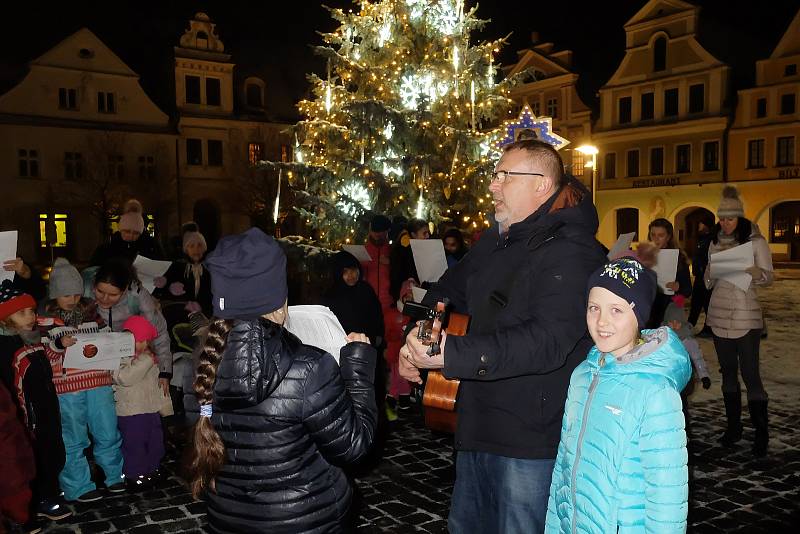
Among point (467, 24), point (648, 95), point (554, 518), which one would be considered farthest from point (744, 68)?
point (554, 518)

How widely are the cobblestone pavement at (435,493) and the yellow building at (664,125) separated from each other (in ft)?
102

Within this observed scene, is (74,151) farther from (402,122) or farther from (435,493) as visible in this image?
(435,493)

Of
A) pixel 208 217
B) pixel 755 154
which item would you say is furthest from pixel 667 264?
pixel 208 217

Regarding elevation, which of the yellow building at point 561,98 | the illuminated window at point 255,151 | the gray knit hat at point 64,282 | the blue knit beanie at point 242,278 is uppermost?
the yellow building at point 561,98

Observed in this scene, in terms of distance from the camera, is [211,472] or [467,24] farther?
[467,24]

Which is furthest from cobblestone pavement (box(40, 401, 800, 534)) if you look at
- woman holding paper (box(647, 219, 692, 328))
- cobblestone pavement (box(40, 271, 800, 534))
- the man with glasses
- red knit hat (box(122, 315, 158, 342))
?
the man with glasses

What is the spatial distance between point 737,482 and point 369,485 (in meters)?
3.17

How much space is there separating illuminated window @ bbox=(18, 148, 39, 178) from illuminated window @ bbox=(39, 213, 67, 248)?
212 centimetres

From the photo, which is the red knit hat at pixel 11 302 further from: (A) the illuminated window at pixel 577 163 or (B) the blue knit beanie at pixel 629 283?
(A) the illuminated window at pixel 577 163

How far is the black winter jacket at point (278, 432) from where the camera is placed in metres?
2.31

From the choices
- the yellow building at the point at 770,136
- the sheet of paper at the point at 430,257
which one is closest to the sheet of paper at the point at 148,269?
the sheet of paper at the point at 430,257

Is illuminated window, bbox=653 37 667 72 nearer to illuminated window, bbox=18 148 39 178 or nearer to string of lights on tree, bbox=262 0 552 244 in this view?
string of lights on tree, bbox=262 0 552 244

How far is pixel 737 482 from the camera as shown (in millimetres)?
5410

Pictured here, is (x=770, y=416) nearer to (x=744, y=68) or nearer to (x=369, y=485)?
(x=369, y=485)
